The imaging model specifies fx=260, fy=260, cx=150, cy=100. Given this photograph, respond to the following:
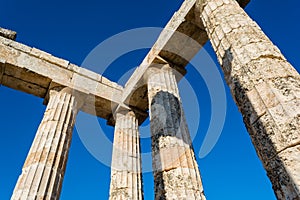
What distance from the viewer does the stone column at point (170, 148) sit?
23.8 feet

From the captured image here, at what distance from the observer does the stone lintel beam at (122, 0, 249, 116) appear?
32.1 ft

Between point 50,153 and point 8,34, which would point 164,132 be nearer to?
point 50,153

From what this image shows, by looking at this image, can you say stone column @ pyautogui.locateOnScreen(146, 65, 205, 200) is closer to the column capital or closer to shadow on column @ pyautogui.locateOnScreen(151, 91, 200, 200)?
shadow on column @ pyautogui.locateOnScreen(151, 91, 200, 200)

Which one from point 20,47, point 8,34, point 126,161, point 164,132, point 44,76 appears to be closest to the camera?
point 164,132

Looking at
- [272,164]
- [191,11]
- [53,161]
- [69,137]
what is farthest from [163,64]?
[272,164]

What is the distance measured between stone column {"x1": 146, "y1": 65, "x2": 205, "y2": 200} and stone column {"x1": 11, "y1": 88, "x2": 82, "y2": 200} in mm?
3524

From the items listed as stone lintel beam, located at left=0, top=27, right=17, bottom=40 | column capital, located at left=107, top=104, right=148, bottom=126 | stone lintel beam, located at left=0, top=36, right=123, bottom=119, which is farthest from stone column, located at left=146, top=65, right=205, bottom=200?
stone lintel beam, located at left=0, top=27, right=17, bottom=40

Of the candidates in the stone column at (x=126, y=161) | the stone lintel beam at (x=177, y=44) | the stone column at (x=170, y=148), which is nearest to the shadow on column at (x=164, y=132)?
the stone column at (x=170, y=148)

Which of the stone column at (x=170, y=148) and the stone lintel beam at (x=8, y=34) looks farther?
the stone lintel beam at (x=8, y=34)

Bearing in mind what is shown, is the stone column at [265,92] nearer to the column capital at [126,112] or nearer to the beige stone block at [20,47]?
the column capital at [126,112]

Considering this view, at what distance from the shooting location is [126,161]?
1123cm

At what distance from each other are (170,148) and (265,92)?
164 inches

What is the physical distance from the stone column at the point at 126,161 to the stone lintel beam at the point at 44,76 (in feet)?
4.23

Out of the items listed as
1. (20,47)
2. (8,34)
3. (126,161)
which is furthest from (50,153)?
(8,34)
